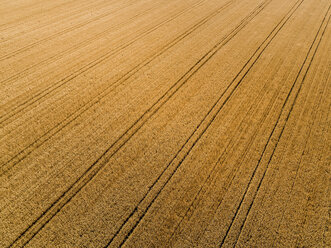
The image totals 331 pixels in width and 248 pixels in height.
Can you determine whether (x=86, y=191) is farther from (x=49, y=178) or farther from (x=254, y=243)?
(x=254, y=243)

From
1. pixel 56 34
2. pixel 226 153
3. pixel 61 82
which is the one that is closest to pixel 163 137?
pixel 226 153

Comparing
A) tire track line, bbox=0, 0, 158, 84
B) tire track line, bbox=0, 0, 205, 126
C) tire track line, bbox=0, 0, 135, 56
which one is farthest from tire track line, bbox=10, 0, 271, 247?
tire track line, bbox=0, 0, 135, 56

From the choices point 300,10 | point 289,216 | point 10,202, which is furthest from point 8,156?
point 300,10

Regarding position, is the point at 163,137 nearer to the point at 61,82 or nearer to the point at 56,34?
the point at 61,82

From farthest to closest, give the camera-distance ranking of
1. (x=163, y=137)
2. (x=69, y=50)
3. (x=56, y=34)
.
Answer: (x=56, y=34) < (x=69, y=50) < (x=163, y=137)

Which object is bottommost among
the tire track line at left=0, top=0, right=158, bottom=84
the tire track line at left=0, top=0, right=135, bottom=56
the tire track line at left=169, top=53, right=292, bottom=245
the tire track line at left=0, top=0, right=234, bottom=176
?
the tire track line at left=169, top=53, right=292, bottom=245

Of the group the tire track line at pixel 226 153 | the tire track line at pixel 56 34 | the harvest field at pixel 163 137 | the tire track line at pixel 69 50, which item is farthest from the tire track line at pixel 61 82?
the tire track line at pixel 226 153

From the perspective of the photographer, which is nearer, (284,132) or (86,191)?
(86,191)

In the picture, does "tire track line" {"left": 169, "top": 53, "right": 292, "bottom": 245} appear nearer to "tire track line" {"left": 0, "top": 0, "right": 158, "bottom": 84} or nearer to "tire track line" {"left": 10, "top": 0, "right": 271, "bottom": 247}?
"tire track line" {"left": 10, "top": 0, "right": 271, "bottom": 247}
